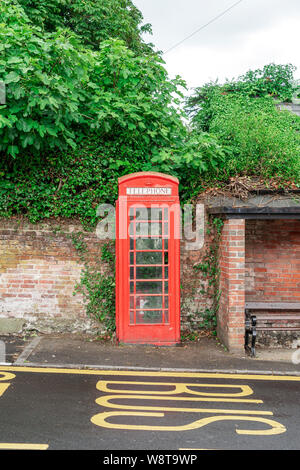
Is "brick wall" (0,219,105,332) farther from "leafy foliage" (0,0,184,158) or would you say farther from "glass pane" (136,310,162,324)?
"leafy foliage" (0,0,184,158)

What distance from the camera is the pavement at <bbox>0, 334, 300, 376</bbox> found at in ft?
19.9

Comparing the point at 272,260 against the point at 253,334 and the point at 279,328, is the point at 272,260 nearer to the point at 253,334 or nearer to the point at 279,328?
the point at 279,328

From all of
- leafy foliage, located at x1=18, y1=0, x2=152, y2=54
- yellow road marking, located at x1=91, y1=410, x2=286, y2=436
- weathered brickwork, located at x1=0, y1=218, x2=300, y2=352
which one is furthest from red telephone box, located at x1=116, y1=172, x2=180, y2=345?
leafy foliage, located at x1=18, y1=0, x2=152, y2=54

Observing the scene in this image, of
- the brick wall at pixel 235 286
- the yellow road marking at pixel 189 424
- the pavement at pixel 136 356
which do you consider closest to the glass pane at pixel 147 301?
the pavement at pixel 136 356

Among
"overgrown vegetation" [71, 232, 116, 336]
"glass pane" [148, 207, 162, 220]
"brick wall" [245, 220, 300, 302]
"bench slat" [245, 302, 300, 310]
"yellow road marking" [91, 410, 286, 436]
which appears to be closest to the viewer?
"yellow road marking" [91, 410, 286, 436]

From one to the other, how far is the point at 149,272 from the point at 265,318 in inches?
84.0

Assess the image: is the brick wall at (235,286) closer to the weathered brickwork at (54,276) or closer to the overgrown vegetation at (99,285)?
the weathered brickwork at (54,276)

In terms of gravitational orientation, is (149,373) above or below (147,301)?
below

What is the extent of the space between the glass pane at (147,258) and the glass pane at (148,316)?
0.85 meters

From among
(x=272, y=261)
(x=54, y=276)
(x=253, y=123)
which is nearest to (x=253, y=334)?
(x=272, y=261)

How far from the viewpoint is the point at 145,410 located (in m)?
4.60

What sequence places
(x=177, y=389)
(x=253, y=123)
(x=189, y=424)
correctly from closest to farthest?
(x=189, y=424) → (x=177, y=389) → (x=253, y=123)

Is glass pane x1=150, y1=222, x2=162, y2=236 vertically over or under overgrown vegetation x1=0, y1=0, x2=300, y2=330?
under

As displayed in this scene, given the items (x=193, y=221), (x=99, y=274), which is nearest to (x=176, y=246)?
(x=193, y=221)
